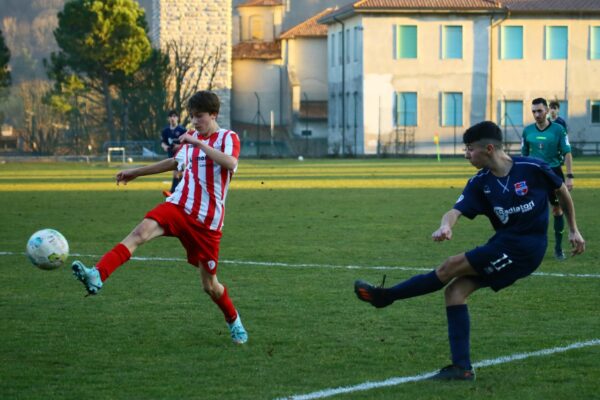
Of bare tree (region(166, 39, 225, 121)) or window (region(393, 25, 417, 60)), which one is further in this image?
bare tree (region(166, 39, 225, 121))

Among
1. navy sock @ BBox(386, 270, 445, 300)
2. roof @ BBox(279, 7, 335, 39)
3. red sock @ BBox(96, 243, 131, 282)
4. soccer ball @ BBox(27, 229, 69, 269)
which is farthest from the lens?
roof @ BBox(279, 7, 335, 39)

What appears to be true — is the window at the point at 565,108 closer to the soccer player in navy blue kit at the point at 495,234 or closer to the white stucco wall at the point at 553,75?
the white stucco wall at the point at 553,75

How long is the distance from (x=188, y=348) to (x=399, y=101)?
189 ft

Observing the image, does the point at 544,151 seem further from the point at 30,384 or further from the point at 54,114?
the point at 54,114

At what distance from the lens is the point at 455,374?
7.35 meters

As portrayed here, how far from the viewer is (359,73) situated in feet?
216

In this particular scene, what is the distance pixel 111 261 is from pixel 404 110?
58038 millimetres

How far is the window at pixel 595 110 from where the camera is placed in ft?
218

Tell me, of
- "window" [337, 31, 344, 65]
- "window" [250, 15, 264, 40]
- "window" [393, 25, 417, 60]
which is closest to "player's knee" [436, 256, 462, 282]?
"window" [393, 25, 417, 60]

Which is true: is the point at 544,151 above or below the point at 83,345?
above

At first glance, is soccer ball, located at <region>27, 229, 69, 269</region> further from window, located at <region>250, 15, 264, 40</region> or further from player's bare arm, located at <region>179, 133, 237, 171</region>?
window, located at <region>250, 15, 264, 40</region>

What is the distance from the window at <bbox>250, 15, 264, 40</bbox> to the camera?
92.1 metres

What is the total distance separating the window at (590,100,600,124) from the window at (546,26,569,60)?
314cm

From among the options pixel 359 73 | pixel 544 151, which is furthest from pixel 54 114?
pixel 544 151
